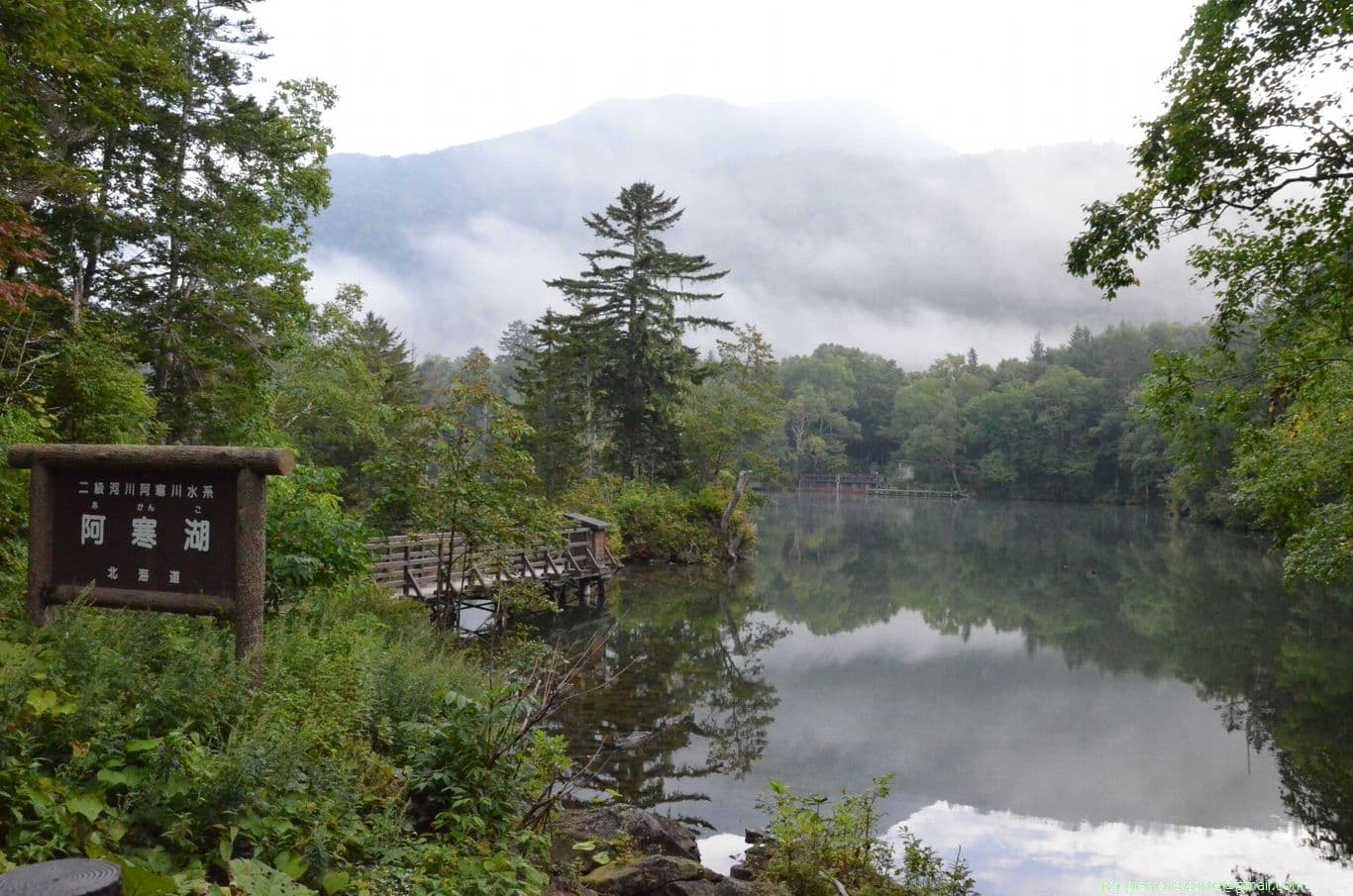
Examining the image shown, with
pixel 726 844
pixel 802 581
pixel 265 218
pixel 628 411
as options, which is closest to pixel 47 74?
pixel 265 218

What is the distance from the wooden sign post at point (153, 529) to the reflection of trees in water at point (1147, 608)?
35.0 ft

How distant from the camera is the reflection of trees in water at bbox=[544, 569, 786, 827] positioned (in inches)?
417

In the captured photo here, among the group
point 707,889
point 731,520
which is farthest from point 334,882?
point 731,520

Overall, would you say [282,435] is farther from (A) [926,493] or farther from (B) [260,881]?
(A) [926,493]

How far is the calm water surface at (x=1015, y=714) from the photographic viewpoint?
30.9 ft

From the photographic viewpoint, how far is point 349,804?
4.56 metres

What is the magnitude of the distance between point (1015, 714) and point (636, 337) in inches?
988

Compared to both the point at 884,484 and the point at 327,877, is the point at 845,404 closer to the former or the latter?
the point at 884,484

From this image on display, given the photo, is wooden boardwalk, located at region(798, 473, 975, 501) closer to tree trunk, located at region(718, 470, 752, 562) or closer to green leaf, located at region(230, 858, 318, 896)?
tree trunk, located at region(718, 470, 752, 562)

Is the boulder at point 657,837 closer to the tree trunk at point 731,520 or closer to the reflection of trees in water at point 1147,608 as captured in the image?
the reflection of trees in water at point 1147,608

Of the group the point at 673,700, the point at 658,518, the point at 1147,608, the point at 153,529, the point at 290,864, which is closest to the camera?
the point at 290,864

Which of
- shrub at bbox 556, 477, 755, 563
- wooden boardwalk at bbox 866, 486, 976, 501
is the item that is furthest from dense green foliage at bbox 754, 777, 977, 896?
wooden boardwalk at bbox 866, 486, 976, 501

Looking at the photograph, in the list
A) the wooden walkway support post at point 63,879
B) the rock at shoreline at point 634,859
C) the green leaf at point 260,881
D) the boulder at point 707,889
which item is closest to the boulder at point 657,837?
the rock at shoreline at point 634,859

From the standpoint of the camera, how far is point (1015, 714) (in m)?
14.2
